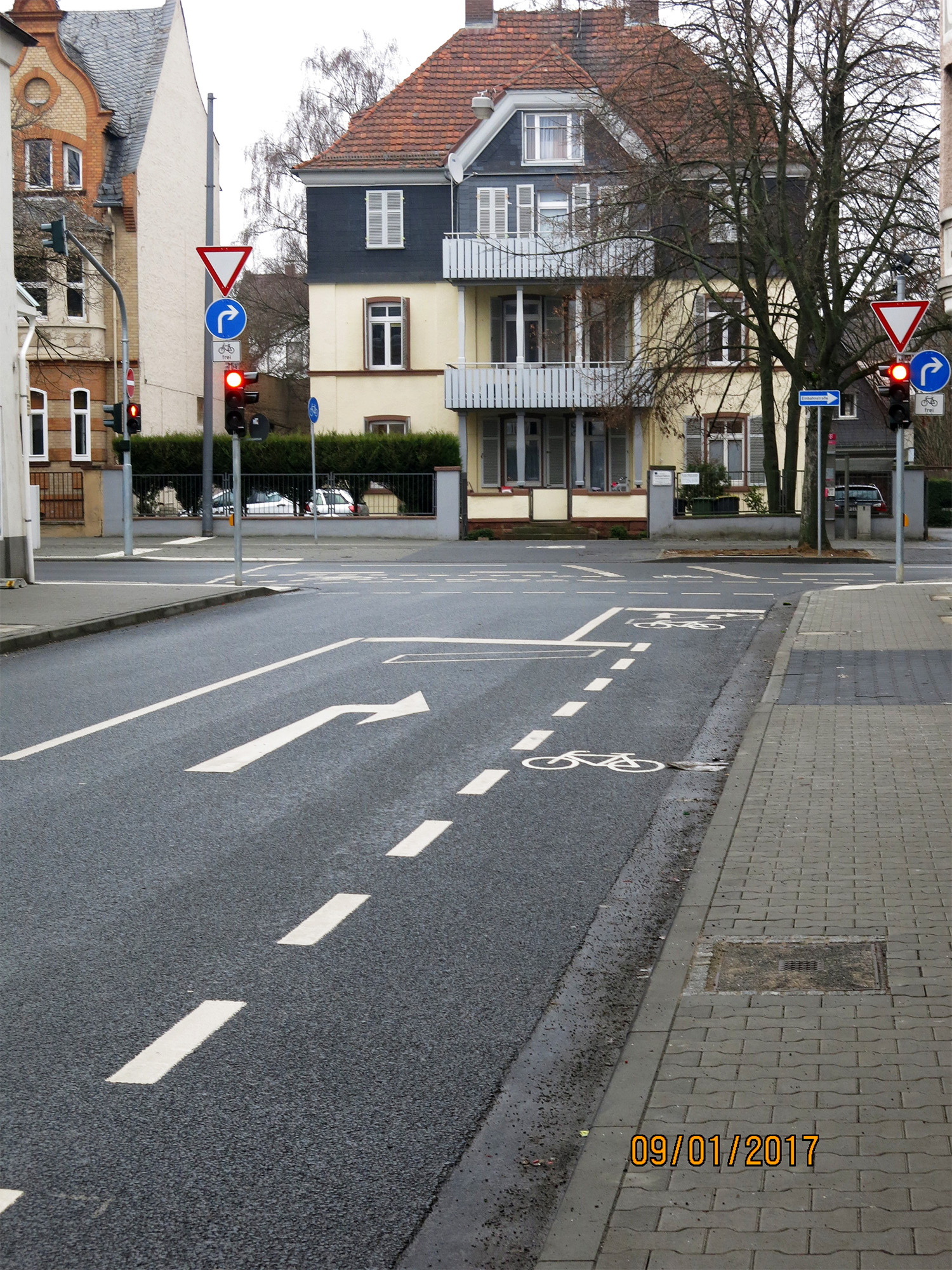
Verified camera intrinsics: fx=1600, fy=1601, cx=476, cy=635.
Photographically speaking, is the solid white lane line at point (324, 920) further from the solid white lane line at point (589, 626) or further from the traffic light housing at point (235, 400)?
the traffic light housing at point (235, 400)

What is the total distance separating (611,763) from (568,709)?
2195mm

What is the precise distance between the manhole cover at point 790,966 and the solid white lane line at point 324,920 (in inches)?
56.5

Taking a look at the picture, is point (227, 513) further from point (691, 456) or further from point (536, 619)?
point (536, 619)

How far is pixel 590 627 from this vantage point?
18156mm

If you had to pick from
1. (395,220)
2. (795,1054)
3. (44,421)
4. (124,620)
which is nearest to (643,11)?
(395,220)

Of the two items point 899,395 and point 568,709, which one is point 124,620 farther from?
point 899,395

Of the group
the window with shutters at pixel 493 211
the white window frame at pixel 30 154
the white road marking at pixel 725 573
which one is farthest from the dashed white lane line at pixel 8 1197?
the white window frame at pixel 30 154

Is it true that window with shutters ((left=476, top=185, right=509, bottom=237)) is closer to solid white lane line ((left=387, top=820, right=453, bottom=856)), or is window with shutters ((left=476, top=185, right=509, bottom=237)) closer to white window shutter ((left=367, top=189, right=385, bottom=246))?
white window shutter ((left=367, top=189, right=385, bottom=246))

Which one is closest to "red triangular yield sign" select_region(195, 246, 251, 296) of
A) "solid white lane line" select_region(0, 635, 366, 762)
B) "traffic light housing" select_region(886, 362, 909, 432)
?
"solid white lane line" select_region(0, 635, 366, 762)

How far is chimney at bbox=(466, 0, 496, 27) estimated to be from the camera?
2131 inches

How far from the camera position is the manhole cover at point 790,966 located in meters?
5.04

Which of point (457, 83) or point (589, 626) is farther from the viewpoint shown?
point (457, 83)

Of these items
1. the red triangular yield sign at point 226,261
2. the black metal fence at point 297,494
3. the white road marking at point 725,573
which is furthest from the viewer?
the black metal fence at point 297,494
